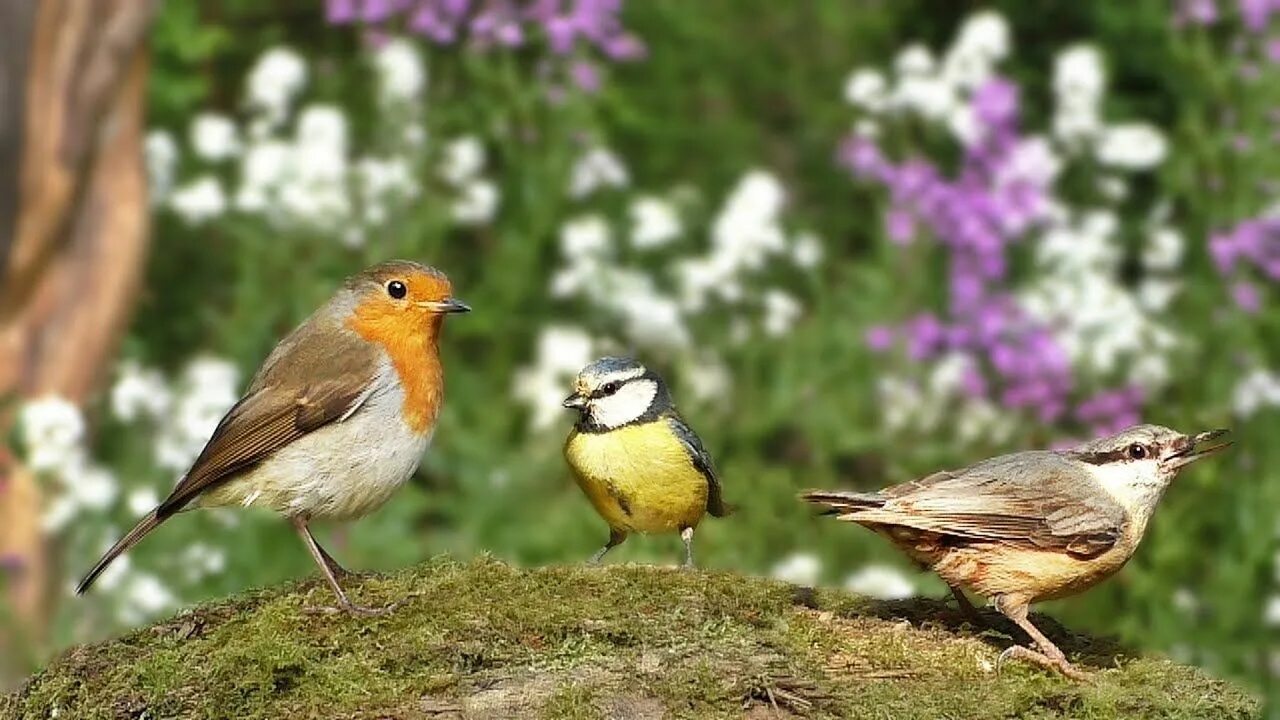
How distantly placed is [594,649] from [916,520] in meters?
0.79

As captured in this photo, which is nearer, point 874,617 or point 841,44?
point 874,617

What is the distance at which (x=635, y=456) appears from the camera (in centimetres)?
509

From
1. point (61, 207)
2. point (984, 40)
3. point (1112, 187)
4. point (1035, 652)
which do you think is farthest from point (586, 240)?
point (1035, 652)

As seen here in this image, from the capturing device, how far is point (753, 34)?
11.6m

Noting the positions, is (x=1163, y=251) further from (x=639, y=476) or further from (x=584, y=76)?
(x=639, y=476)

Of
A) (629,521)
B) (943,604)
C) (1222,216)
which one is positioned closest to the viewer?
(943,604)

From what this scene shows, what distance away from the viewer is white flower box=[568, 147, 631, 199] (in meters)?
9.27

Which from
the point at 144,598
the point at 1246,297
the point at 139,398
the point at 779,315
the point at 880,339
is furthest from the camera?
the point at 779,315

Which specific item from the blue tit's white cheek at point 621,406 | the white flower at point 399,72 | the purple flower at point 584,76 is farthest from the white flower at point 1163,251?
the blue tit's white cheek at point 621,406

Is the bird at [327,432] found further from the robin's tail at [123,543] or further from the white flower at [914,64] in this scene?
the white flower at [914,64]

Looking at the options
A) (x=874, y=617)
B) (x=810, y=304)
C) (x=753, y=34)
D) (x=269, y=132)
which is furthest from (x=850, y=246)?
(x=874, y=617)

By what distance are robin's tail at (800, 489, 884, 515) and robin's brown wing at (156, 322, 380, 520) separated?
1.39 m

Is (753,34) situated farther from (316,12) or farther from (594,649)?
(594,649)

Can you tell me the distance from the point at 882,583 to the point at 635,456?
1718 mm
